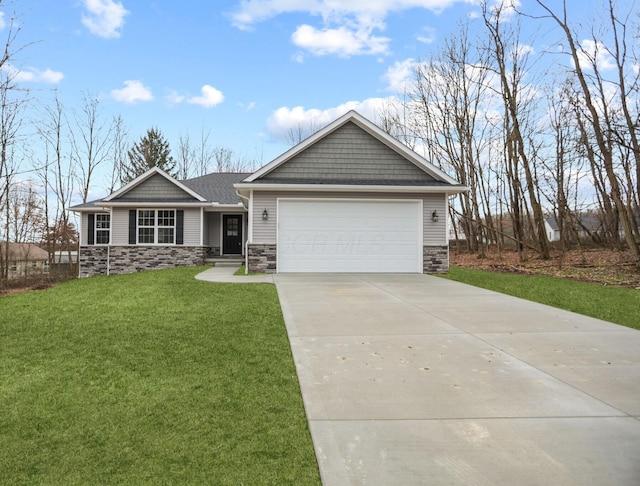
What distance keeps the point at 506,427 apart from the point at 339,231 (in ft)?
32.7

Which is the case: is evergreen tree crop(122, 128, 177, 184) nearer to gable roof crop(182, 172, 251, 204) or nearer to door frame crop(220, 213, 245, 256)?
gable roof crop(182, 172, 251, 204)

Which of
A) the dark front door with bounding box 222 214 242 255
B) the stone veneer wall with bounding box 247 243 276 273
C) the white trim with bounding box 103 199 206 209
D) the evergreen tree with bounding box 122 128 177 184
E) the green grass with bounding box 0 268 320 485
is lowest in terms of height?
the green grass with bounding box 0 268 320 485

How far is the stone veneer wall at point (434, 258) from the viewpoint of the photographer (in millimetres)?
12969

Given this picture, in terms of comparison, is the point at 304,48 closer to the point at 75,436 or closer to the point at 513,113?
the point at 513,113

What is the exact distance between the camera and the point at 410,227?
1294cm

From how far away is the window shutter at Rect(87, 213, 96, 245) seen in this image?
1777 centimetres

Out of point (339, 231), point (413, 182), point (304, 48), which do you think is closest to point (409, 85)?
point (304, 48)

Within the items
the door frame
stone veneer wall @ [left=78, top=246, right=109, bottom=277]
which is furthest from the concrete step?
stone veneer wall @ [left=78, top=246, right=109, bottom=277]

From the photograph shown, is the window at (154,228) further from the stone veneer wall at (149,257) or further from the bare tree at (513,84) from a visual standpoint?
the bare tree at (513,84)

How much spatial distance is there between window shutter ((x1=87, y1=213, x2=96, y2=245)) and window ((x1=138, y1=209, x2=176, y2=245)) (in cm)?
277

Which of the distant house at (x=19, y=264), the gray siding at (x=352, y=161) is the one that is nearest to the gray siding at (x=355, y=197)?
the gray siding at (x=352, y=161)

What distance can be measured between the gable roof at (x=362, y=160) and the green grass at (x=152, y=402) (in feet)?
23.6

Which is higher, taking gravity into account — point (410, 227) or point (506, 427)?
point (410, 227)

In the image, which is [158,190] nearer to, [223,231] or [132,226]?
[132,226]
